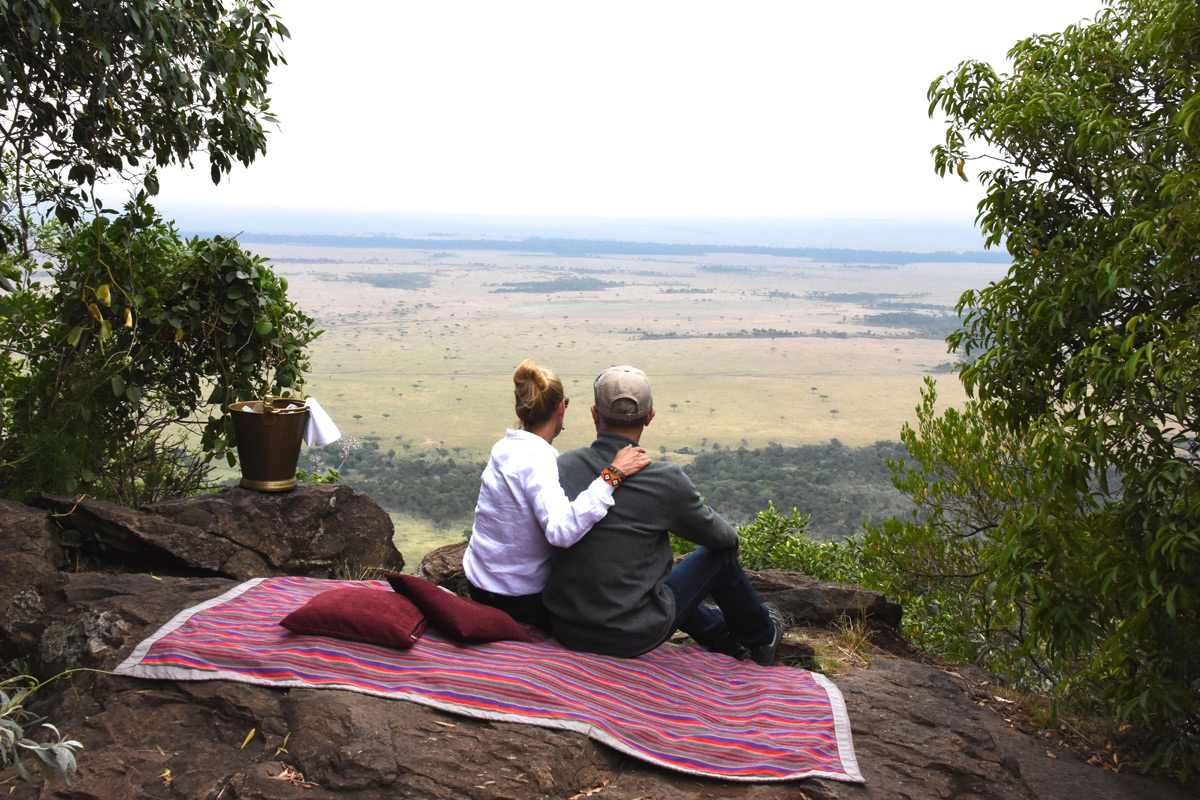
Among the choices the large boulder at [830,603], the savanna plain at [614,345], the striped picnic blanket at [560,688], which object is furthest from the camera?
the savanna plain at [614,345]

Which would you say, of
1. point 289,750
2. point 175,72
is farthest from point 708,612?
point 175,72

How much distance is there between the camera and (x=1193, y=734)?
374cm

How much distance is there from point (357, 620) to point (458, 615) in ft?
1.22

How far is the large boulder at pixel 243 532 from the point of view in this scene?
4594mm

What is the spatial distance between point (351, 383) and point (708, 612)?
33616 mm

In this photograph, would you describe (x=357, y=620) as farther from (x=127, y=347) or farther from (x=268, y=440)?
(x=127, y=347)

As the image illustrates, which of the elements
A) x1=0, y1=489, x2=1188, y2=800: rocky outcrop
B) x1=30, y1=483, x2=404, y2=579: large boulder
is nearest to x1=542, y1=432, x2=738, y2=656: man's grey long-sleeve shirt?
x1=0, y1=489, x2=1188, y2=800: rocky outcrop

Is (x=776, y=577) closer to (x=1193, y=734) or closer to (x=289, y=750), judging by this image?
(x=1193, y=734)

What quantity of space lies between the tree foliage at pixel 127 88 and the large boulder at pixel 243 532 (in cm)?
189

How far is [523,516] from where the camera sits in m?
3.58

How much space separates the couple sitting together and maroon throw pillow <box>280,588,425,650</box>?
0.46m

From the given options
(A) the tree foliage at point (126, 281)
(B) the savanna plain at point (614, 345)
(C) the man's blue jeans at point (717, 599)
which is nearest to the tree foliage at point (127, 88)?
(A) the tree foliage at point (126, 281)

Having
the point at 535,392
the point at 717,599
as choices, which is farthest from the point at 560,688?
the point at 535,392

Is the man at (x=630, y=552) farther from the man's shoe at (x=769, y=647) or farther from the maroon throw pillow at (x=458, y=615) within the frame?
the man's shoe at (x=769, y=647)
